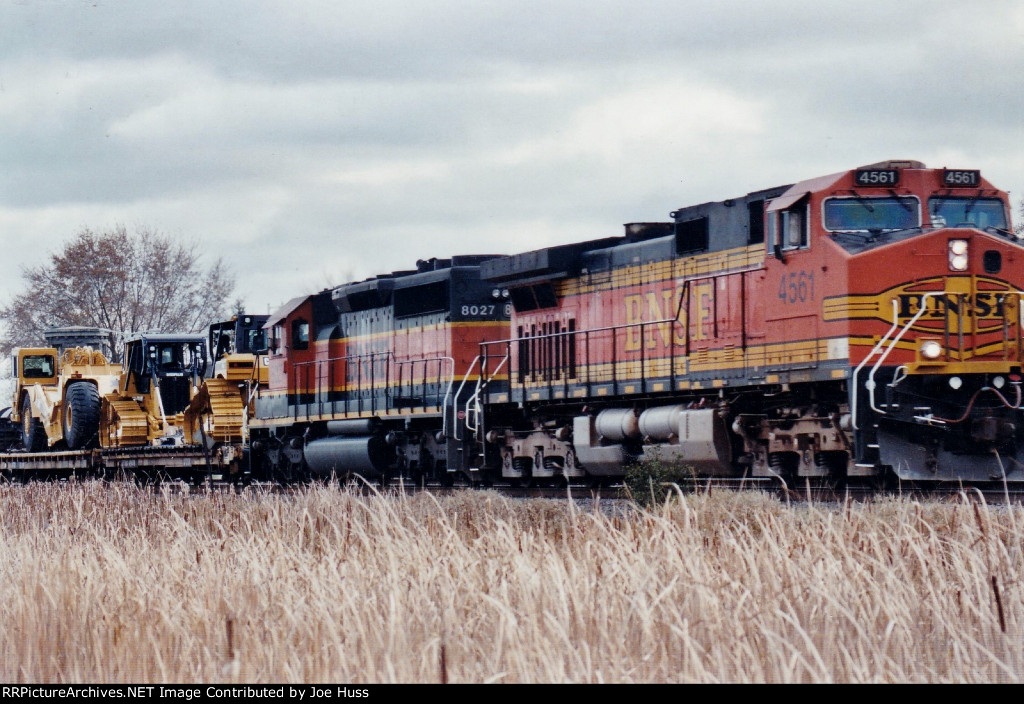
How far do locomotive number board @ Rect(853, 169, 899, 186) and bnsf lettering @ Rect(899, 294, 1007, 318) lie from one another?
124cm

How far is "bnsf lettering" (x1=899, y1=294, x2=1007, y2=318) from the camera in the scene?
12859mm

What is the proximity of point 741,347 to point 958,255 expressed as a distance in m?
2.48

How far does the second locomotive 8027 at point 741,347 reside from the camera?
41.6 ft

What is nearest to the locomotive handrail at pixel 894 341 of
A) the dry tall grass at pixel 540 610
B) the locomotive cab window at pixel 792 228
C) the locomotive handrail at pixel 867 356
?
the locomotive handrail at pixel 867 356

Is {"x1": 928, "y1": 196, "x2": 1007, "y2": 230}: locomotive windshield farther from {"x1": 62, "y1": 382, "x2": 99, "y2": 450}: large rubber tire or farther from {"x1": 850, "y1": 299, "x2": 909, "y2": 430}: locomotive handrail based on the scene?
{"x1": 62, "y1": 382, "x2": 99, "y2": 450}: large rubber tire

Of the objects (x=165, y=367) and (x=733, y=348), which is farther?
(x=165, y=367)

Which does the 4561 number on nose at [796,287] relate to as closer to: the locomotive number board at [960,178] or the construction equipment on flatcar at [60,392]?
the locomotive number board at [960,178]

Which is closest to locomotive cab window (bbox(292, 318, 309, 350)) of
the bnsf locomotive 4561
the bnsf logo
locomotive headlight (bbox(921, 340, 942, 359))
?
the bnsf locomotive 4561

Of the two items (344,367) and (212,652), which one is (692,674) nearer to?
(212,652)

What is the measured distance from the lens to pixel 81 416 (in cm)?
2683

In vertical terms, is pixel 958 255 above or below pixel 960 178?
below

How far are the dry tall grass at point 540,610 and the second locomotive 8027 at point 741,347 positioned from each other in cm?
447

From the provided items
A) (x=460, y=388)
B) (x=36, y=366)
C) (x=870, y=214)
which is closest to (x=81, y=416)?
(x=36, y=366)

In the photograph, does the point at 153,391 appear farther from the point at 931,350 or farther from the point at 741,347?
the point at 931,350
